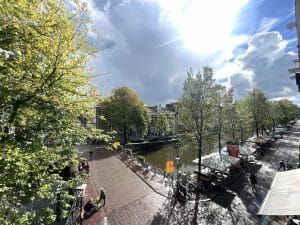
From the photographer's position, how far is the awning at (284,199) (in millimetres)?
5241

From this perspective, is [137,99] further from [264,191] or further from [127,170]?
[264,191]

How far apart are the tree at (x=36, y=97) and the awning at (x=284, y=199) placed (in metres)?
6.22

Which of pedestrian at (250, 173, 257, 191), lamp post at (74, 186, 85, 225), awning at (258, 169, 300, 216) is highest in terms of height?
awning at (258, 169, 300, 216)

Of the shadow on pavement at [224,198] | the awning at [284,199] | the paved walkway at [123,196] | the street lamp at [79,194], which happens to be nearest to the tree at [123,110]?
the paved walkway at [123,196]

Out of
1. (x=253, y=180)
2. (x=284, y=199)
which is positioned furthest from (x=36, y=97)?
(x=253, y=180)

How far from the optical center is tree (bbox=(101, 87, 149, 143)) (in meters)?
40.6

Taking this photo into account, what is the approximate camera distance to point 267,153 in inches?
1101

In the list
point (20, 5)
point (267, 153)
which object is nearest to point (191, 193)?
point (20, 5)

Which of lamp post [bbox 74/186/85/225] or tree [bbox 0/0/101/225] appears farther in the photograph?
lamp post [bbox 74/186/85/225]

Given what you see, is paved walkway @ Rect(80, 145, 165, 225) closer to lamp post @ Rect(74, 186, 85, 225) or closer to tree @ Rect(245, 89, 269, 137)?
lamp post @ Rect(74, 186, 85, 225)

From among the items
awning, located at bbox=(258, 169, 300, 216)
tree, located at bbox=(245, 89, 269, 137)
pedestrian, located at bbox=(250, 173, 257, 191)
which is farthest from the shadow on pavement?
tree, located at bbox=(245, 89, 269, 137)

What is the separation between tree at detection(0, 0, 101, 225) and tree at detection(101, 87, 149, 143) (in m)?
34.0

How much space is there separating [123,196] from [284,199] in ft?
35.2

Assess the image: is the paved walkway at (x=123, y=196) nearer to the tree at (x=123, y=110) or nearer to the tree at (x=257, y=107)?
the tree at (x=123, y=110)
